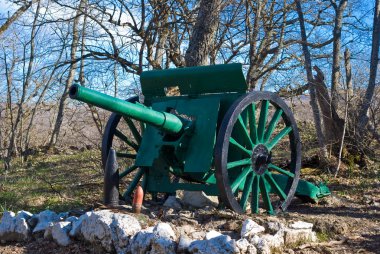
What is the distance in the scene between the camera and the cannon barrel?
4609mm

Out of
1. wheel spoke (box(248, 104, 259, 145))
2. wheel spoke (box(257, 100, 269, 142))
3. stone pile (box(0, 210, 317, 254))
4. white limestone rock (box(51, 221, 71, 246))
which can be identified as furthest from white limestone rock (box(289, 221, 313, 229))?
white limestone rock (box(51, 221, 71, 246))

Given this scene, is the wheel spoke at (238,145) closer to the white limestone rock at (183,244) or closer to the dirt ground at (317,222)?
the dirt ground at (317,222)

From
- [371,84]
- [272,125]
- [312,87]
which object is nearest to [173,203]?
[272,125]

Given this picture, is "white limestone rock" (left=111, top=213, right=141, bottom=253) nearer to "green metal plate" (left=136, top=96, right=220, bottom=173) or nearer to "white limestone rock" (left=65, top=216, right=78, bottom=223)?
"white limestone rock" (left=65, top=216, right=78, bottom=223)

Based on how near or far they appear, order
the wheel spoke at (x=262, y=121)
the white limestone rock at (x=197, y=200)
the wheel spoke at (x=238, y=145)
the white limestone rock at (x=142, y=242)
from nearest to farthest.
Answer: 1. the white limestone rock at (x=142, y=242)
2. the wheel spoke at (x=238, y=145)
3. the wheel spoke at (x=262, y=121)
4. the white limestone rock at (x=197, y=200)

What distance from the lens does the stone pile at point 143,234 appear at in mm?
4125

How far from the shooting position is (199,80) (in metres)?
6.13

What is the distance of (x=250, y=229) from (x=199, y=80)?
221cm

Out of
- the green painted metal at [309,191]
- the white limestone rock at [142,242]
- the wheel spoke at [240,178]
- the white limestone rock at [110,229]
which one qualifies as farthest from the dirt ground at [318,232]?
the green painted metal at [309,191]

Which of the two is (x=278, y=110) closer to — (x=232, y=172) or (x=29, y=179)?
(x=232, y=172)

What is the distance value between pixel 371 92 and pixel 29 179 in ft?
24.3

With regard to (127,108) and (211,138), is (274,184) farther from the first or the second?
(127,108)

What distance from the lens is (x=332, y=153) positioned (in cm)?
1091

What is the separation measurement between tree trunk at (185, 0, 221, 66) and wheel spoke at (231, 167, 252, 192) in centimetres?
413
